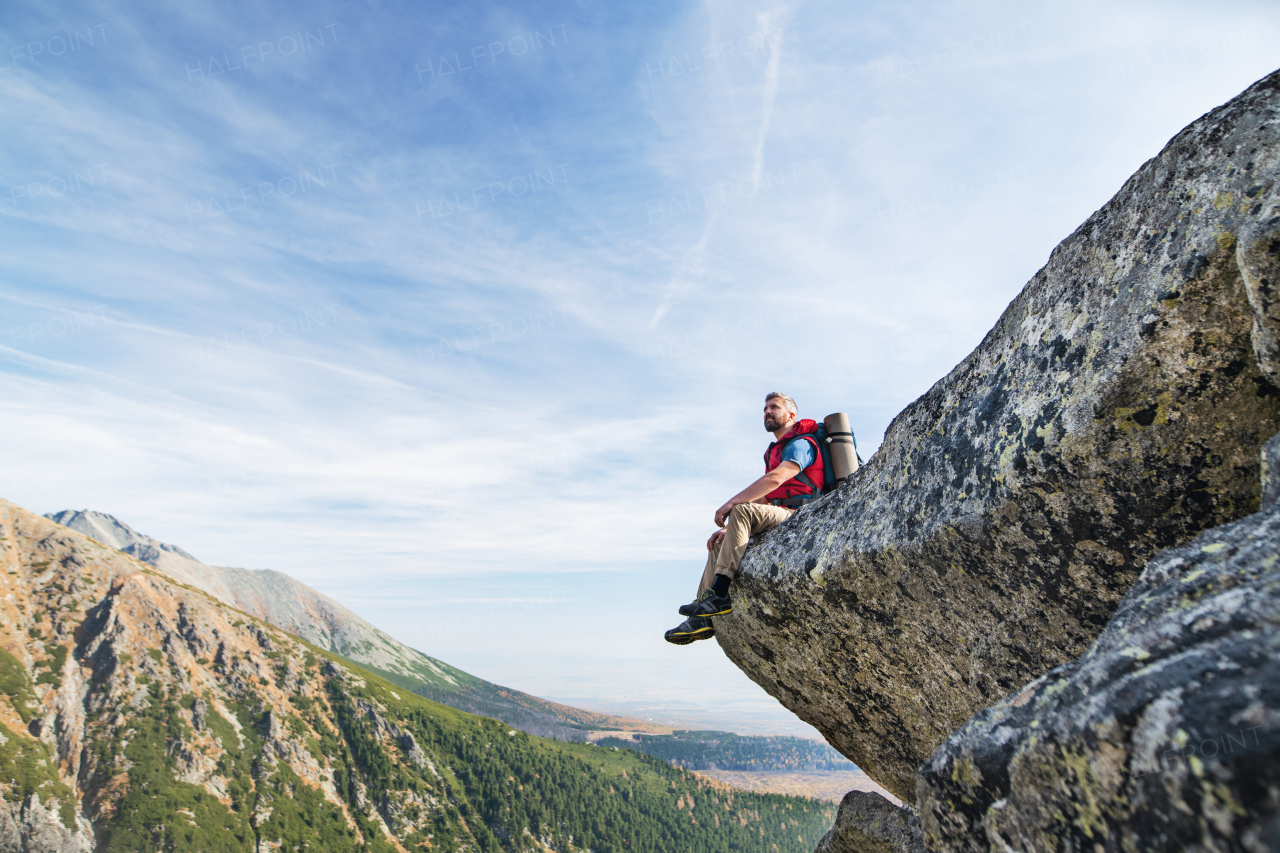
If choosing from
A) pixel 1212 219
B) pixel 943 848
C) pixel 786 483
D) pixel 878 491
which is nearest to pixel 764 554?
pixel 786 483

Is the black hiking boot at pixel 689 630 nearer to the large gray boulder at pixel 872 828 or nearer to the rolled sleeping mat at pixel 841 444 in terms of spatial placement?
the rolled sleeping mat at pixel 841 444

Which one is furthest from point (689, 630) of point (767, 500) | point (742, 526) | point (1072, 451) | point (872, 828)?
point (1072, 451)

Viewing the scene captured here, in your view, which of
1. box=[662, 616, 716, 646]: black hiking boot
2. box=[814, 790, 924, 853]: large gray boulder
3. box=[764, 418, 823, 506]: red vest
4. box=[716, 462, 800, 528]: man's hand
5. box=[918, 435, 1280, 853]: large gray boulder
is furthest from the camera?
box=[814, 790, 924, 853]: large gray boulder

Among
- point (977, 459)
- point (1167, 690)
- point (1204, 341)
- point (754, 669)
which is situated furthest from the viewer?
point (754, 669)

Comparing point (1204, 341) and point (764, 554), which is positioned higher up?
point (1204, 341)

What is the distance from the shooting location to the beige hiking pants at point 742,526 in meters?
10.8

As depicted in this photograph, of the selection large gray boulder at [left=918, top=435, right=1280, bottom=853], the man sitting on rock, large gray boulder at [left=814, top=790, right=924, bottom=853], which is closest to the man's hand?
the man sitting on rock

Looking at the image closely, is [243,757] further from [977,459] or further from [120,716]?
[977,459]

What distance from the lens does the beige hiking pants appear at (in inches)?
426

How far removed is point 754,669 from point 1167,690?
9446mm

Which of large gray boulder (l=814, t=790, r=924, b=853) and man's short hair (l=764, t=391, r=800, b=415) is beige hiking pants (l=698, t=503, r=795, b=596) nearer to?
man's short hair (l=764, t=391, r=800, b=415)

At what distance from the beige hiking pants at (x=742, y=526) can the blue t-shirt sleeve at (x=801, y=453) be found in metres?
0.92

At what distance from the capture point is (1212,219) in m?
5.26

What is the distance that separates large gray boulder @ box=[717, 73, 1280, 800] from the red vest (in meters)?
1.25
